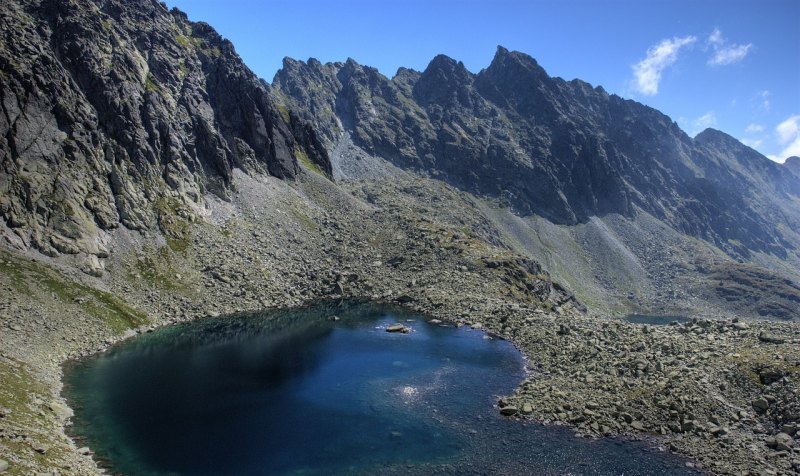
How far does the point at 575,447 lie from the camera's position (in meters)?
45.4

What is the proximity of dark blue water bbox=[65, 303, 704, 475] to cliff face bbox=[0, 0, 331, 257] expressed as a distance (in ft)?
95.3

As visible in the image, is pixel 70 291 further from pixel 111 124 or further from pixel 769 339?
pixel 769 339

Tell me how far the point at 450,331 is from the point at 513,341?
11.5m

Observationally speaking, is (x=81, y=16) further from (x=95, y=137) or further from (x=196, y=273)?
(x=196, y=273)

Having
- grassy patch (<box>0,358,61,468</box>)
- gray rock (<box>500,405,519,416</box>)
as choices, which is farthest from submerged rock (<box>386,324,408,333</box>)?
grassy patch (<box>0,358,61,468</box>)

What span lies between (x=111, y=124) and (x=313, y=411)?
81.8m

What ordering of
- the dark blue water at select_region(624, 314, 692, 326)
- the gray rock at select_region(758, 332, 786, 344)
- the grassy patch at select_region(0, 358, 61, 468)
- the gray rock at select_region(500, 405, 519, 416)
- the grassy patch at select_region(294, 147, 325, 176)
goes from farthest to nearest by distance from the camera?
the dark blue water at select_region(624, 314, 692, 326)
the grassy patch at select_region(294, 147, 325, 176)
the gray rock at select_region(758, 332, 786, 344)
the gray rock at select_region(500, 405, 519, 416)
the grassy patch at select_region(0, 358, 61, 468)

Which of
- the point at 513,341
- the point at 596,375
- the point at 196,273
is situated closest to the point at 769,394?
the point at 596,375

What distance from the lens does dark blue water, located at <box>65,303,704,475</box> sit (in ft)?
139

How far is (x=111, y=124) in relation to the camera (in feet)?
340

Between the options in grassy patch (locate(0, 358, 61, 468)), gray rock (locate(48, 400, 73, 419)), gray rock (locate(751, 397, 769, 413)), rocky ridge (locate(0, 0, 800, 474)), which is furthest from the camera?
rocky ridge (locate(0, 0, 800, 474))

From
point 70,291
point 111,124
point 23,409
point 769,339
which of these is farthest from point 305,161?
point 769,339

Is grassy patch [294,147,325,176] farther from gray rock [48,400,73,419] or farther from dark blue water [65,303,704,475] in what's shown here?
gray rock [48,400,73,419]

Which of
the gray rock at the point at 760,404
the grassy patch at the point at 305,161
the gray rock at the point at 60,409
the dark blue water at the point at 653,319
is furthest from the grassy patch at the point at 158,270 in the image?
the dark blue water at the point at 653,319
